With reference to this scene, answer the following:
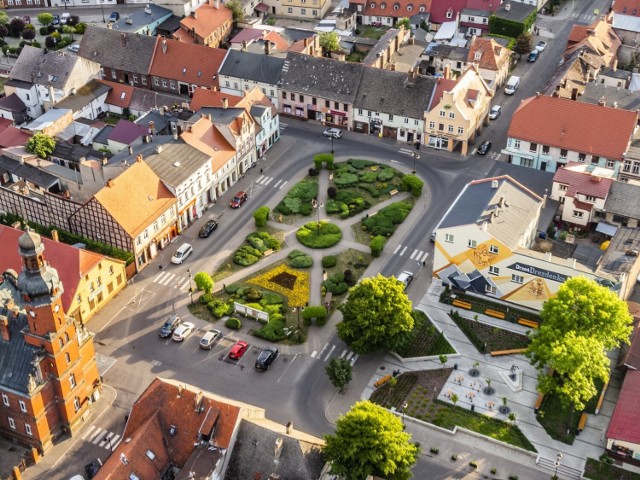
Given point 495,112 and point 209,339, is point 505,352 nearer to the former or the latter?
point 209,339

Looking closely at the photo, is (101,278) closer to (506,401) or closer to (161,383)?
(161,383)

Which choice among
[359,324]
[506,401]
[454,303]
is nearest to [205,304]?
[359,324]

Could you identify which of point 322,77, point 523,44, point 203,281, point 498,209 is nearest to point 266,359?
point 203,281

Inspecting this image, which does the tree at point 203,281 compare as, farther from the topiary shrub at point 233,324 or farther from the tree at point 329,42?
the tree at point 329,42

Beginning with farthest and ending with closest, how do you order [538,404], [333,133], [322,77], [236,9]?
[236,9] → [322,77] → [333,133] → [538,404]

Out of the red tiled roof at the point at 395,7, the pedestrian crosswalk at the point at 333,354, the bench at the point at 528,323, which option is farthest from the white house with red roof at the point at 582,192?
the red tiled roof at the point at 395,7
